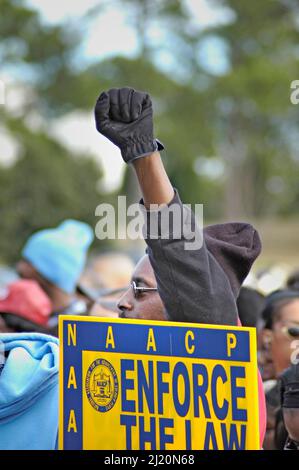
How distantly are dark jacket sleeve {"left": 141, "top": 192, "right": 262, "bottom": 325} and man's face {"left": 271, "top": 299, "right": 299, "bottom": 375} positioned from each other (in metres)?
1.66

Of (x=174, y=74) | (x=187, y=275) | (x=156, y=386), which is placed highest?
(x=174, y=74)

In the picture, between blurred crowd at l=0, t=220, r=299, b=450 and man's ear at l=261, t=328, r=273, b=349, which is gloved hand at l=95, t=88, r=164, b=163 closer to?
blurred crowd at l=0, t=220, r=299, b=450

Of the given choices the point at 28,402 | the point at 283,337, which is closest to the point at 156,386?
the point at 28,402

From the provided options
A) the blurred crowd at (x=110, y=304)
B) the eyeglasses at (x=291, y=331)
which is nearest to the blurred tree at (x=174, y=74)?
the blurred crowd at (x=110, y=304)

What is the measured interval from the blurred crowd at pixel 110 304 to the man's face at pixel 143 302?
48 cm

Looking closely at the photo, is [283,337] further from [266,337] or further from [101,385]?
[101,385]

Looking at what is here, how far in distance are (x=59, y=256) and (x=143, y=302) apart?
359cm

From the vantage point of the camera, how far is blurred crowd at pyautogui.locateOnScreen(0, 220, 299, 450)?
3.39 m

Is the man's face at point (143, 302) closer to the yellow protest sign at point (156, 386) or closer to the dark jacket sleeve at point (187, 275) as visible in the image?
the dark jacket sleeve at point (187, 275)

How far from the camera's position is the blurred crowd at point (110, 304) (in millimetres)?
3393

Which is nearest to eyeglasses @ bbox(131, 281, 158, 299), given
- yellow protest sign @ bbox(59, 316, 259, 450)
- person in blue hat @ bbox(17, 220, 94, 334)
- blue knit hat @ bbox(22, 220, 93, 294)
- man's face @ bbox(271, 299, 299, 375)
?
yellow protest sign @ bbox(59, 316, 259, 450)

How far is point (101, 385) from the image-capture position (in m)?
2.39

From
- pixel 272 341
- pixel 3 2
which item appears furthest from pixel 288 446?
pixel 3 2
